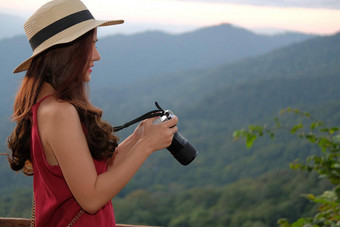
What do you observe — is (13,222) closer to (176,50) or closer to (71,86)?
(71,86)

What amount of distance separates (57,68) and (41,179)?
25 centimetres

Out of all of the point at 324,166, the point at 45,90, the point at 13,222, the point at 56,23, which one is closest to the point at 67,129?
the point at 45,90

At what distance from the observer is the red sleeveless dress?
86 centimetres

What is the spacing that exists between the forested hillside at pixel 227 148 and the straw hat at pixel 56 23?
54 cm

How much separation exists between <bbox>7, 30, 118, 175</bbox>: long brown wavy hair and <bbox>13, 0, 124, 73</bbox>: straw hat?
0.06 feet

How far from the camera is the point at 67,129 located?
0.80 metres

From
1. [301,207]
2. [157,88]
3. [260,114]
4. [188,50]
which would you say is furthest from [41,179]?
[188,50]

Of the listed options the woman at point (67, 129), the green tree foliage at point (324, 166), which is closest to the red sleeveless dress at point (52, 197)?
the woman at point (67, 129)

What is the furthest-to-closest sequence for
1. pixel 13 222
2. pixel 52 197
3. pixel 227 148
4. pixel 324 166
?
pixel 227 148, pixel 324 166, pixel 13 222, pixel 52 197

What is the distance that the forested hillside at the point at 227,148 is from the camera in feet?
66.3

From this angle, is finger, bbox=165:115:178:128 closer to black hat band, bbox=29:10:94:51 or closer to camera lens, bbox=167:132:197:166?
camera lens, bbox=167:132:197:166

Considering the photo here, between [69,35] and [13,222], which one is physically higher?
[69,35]

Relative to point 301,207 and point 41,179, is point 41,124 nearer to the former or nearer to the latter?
point 41,179

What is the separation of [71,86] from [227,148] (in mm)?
36928
